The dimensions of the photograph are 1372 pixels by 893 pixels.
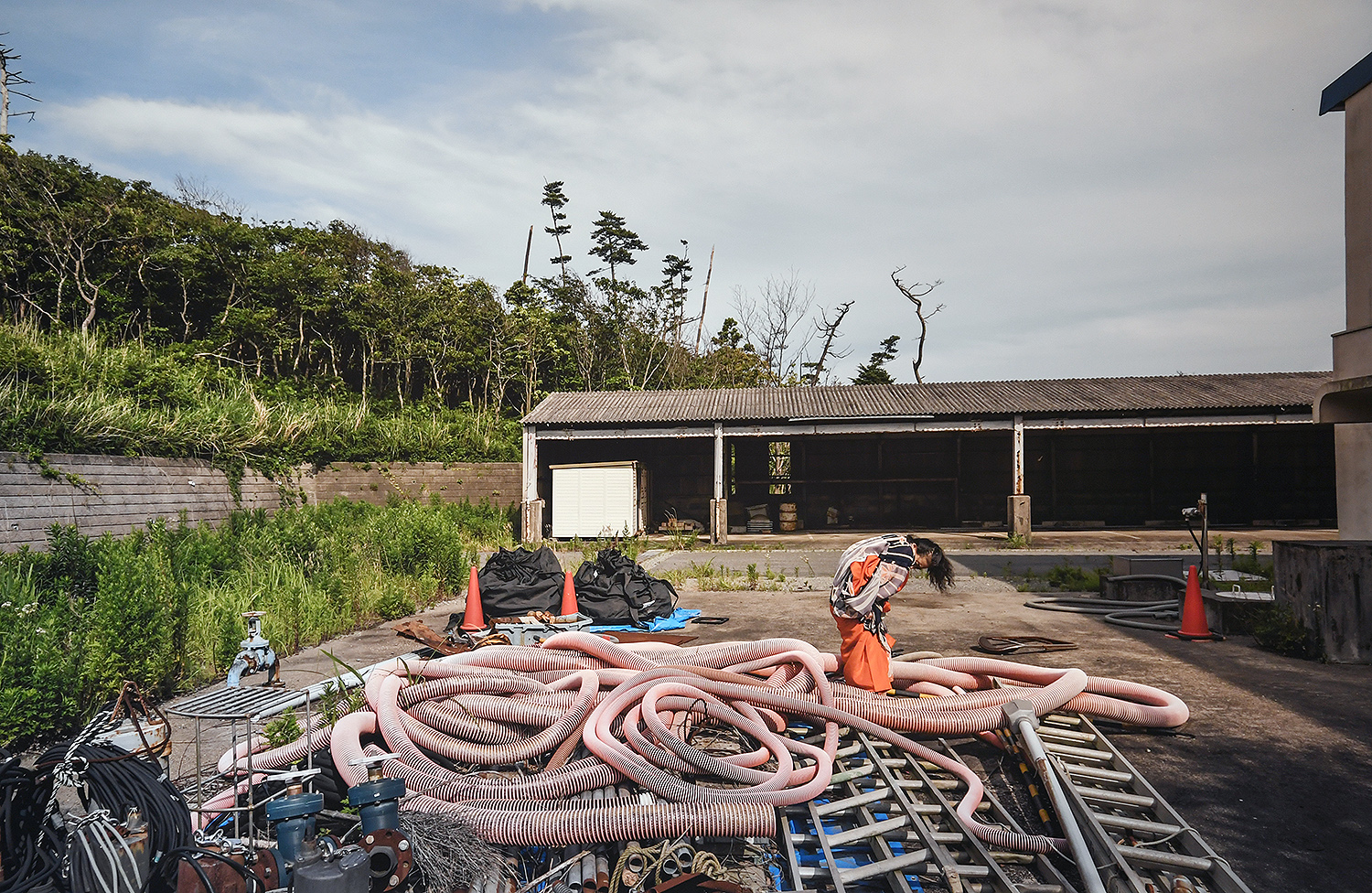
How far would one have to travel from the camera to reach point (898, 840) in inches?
136

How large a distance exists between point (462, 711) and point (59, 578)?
18.3 ft

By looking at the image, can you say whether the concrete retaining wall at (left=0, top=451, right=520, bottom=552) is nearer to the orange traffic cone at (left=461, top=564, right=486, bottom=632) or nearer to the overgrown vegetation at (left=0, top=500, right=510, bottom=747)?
the overgrown vegetation at (left=0, top=500, right=510, bottom=747)

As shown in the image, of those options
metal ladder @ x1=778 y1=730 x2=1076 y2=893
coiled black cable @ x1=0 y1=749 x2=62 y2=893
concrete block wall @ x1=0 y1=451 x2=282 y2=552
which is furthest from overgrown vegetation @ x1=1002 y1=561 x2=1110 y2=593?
concrete block wall @ x1=0 y1=451 x2=282 y2=552

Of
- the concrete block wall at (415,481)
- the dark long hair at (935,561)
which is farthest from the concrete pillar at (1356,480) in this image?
the concrete block wall at (415,481)

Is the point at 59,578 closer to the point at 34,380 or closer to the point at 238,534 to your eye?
the point at 238,534

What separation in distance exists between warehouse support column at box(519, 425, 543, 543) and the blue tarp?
383 inches

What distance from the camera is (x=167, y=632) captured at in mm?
5602

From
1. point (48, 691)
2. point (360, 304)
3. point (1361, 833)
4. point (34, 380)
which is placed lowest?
point (1361, 833)

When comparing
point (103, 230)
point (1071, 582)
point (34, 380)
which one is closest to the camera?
→ point (1071, 582)

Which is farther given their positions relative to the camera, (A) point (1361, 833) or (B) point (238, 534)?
(B) point (238, 534)

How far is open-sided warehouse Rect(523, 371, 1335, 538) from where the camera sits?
58.8ft

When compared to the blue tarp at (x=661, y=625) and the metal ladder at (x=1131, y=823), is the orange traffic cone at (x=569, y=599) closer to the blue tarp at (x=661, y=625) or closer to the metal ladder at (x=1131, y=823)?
the blue tarp at (x=661, y=625)

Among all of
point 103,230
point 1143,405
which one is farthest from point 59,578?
point 1143,405

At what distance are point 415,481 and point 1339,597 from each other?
17.6 meters
